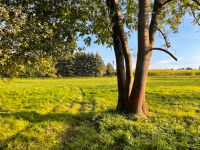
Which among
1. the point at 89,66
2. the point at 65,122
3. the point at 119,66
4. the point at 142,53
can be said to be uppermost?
the point at 89,66

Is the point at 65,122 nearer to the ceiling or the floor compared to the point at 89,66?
nearer to the floor

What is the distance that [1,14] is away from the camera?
40.4 ft

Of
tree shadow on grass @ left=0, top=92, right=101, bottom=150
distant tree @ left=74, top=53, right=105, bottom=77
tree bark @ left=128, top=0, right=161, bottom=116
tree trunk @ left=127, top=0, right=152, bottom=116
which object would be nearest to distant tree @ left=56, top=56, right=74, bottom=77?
distant tree @ left=74, top=53, right=105, bottom=77

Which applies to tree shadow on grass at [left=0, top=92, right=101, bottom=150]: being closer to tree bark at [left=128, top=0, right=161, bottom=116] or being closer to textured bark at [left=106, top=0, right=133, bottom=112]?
textured bark at [left=106, top=0, right=133, bottom=112]

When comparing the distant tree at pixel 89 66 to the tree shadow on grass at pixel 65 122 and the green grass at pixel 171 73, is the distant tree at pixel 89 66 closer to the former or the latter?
the green grass at pixel 171 73

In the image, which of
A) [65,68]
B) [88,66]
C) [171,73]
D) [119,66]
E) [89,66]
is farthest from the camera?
[89,66]

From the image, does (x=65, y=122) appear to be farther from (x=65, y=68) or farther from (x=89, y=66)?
(x=89, y=66)

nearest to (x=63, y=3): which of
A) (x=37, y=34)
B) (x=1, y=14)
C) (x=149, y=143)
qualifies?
(x=37, y=34)

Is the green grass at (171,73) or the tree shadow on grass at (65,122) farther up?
the green grass at (171,73)

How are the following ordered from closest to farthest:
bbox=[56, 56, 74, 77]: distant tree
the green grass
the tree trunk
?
1. the tree trunk
2. the green grass
3. bbox=[56, 56, 74, 77]: distant tree

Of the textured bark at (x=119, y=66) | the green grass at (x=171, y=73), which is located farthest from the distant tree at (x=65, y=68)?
the textured bark at (x=119, y=66)

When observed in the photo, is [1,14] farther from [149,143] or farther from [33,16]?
[149,143]

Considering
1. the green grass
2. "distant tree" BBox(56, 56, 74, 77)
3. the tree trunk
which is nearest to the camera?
the tree trunk

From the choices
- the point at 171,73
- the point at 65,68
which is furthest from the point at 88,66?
the point at 171,73
